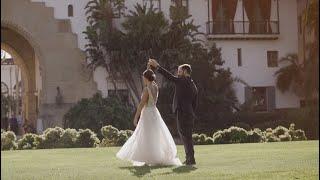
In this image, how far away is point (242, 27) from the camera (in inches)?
1640

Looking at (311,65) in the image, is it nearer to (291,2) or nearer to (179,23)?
(179,23)

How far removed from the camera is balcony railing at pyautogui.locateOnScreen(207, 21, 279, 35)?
41.3 meters

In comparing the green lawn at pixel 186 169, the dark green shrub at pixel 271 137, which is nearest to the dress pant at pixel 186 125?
the green lawn at pixel 186 169

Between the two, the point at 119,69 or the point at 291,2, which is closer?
the point at 119,69

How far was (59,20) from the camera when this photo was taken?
39.7m

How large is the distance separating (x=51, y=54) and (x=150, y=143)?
28016 mm

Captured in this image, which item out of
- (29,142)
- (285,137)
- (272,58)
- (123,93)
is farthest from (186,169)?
(272,58)

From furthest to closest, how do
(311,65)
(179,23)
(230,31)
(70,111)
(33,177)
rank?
(230,31)
(179,23)
(70,111)
(33,177)
(311,65)

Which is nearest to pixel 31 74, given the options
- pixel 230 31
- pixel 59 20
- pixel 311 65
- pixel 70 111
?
pixel 59 20

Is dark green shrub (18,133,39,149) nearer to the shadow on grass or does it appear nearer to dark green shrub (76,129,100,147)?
dark green shrub (76,129,100,147)

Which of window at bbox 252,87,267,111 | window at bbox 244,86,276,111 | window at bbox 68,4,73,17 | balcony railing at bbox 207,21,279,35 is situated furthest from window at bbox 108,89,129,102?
window at bbox 252,87,267,111

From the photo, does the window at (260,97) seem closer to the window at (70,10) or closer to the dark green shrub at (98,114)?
the dark green shrub at (98,114)

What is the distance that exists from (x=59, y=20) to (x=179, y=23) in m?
6.92

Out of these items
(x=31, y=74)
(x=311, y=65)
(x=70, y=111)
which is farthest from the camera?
(x=31, y=74)
